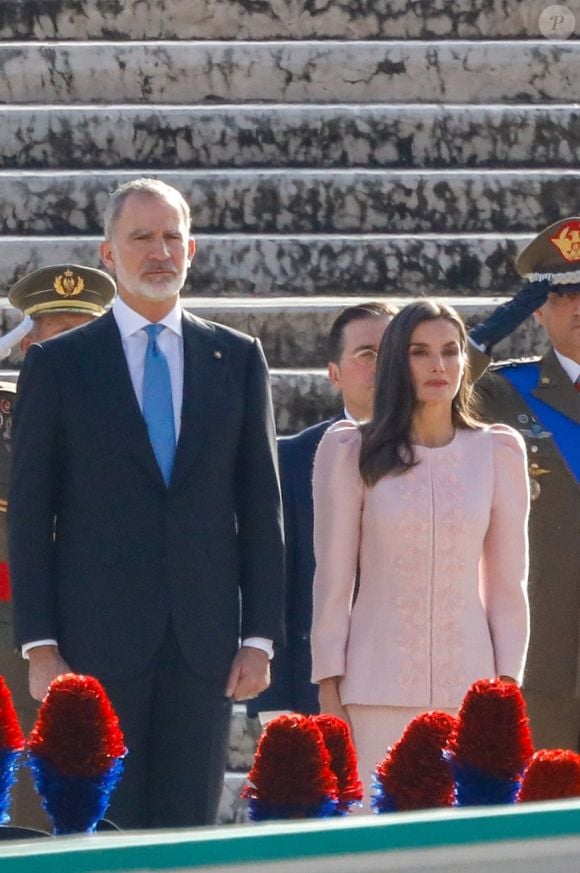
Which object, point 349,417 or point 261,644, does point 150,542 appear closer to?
point 261,644

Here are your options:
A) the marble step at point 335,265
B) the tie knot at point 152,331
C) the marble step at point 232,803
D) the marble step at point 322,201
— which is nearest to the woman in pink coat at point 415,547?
the tie knot at point 152,331

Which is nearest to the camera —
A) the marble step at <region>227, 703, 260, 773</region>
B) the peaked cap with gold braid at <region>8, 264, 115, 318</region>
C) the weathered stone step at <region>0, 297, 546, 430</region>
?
the peaked cap with gold braid at <region>8, 264, 115, 318</region>

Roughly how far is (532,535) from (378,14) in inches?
152

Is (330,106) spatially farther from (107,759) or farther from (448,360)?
(107,759)

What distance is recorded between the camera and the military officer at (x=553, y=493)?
477 centimetres

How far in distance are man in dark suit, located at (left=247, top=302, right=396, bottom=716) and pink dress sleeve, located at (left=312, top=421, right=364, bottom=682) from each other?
51 cm

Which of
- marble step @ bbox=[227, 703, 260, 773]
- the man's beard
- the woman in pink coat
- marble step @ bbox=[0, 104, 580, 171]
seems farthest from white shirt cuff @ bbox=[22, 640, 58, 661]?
marble step @ bbox=[0, 104, 580, 171]

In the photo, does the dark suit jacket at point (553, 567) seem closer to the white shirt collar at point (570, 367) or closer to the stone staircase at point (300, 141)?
the white shirt collar at point (570, 367)

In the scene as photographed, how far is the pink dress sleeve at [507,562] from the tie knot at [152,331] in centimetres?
65

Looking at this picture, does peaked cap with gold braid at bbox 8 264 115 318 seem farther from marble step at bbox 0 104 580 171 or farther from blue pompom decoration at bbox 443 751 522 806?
blue pompom decoration at bbox 443 751 522 806

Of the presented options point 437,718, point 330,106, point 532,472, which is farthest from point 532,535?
point 330,106

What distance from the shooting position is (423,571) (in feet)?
13.6

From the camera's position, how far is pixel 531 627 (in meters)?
4.79

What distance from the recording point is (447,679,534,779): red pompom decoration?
3041mm
